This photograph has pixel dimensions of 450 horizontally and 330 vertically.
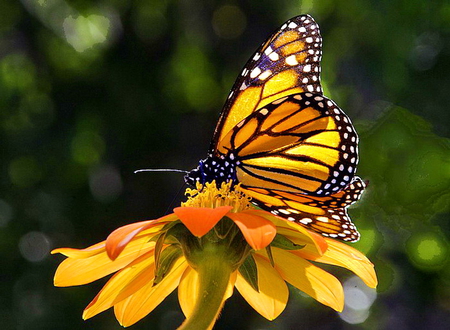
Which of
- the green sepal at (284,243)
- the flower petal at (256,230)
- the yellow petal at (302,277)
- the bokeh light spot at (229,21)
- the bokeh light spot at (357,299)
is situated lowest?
the bokeh light spot at (357,299)

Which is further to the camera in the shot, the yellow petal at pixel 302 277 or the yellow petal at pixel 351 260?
the yellow petal at pixel 302 277

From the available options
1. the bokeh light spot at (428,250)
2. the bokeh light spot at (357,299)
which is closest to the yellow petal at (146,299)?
the bokeh light spot at (428,250)

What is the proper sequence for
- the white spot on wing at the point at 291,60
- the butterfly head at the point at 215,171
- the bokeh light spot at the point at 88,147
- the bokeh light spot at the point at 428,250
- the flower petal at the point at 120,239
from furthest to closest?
the bokeh light spot at the point at 88,147 < the bokeh light spot at the point at 428,250 < the white spot on wing at the point at 291,60 < the butterfly head at the point at 215,171 < the flower petal at the point at 120,239

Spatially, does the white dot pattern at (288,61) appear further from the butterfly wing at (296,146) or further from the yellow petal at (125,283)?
the yellow petal at (125,283)

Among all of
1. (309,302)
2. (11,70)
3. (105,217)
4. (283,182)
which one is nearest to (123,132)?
(105,217)

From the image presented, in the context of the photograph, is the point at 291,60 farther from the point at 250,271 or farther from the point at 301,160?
the point at 250,271

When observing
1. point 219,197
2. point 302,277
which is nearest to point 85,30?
point 219,197

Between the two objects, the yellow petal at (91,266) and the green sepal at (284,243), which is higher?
the yellow petal at (91,266)
